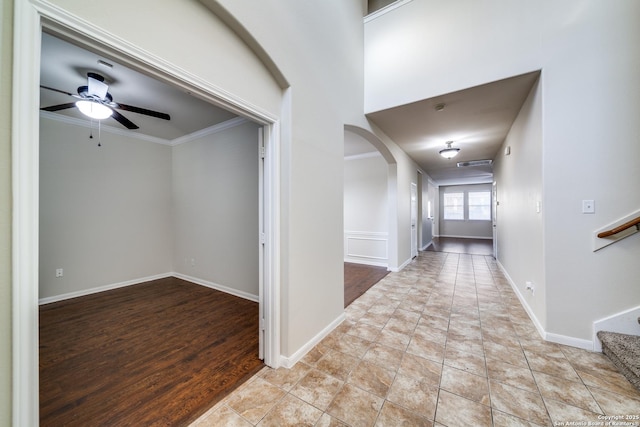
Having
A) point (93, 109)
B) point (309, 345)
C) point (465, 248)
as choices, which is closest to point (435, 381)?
point (309, 345)

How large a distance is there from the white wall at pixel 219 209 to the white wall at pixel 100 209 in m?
0.34

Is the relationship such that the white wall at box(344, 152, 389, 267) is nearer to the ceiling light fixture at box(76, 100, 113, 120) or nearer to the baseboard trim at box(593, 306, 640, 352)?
the baseboard trim at box(593, 306, 640, 352)

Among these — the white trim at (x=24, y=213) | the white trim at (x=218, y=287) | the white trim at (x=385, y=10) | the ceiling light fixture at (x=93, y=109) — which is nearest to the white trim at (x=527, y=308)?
the white trim at (x=218, y=287)

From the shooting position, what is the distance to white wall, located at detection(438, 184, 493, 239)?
1073 centimetres

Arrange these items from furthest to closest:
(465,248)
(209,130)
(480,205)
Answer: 1. (480,205)
2. (465,248)
3. (209,130)

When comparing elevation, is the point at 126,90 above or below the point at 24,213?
above

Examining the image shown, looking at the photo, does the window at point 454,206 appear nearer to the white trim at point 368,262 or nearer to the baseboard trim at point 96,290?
the white trim at point 368,262

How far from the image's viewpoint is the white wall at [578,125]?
208cm

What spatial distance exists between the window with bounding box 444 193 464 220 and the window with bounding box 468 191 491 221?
373mm

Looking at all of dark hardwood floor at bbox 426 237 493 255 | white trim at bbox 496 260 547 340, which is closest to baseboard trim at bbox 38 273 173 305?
white trim at bbox 496 260 547 340

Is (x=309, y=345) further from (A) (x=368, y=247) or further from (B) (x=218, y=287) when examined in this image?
(A) (x=368, y=247)

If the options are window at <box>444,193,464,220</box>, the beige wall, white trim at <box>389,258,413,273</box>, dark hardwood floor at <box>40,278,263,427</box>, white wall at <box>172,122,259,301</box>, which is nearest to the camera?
the beige wall

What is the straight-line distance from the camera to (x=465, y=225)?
11203mm

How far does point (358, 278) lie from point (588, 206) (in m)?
3.33
